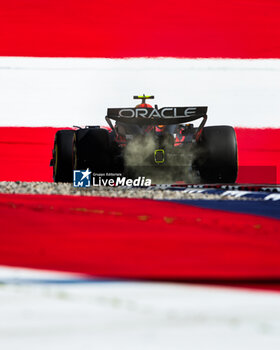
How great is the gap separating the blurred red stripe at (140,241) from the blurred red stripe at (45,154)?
9.48 ft

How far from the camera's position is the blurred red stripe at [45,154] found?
4941 mm

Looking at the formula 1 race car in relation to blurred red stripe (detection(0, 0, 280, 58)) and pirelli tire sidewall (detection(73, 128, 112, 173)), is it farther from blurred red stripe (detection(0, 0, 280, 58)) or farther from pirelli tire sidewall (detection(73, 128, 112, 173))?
blurred red stripe (detection(0, 0, 280, 58))

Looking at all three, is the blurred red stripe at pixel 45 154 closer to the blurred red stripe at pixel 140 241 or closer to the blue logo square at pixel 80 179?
the blue logo square at pixel 80 179

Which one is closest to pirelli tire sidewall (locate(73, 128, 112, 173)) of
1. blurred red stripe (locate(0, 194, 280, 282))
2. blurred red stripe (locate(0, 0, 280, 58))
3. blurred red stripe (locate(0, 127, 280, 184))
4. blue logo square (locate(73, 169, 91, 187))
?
blue logo square (locate(73, 169, 91, 187))

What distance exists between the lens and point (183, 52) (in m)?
5.30

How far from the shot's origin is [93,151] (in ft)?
11.5

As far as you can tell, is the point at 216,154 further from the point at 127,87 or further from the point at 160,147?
the point at 127,87

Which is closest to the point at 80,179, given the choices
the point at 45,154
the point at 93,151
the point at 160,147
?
the point at 93,151

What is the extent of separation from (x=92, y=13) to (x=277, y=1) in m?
1.69

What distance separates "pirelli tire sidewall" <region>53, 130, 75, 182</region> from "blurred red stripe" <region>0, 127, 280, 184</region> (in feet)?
2.94

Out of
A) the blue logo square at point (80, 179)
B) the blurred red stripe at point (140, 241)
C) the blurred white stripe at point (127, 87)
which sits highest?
the blurred white stripe at point (127, 87)

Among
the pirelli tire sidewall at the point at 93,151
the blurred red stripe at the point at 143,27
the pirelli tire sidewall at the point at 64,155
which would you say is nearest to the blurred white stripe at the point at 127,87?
the blurred red stripe at the point at 143,27

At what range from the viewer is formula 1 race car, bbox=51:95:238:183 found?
3.39 metres

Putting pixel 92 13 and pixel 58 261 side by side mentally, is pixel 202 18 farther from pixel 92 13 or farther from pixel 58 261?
pixel 58 261
